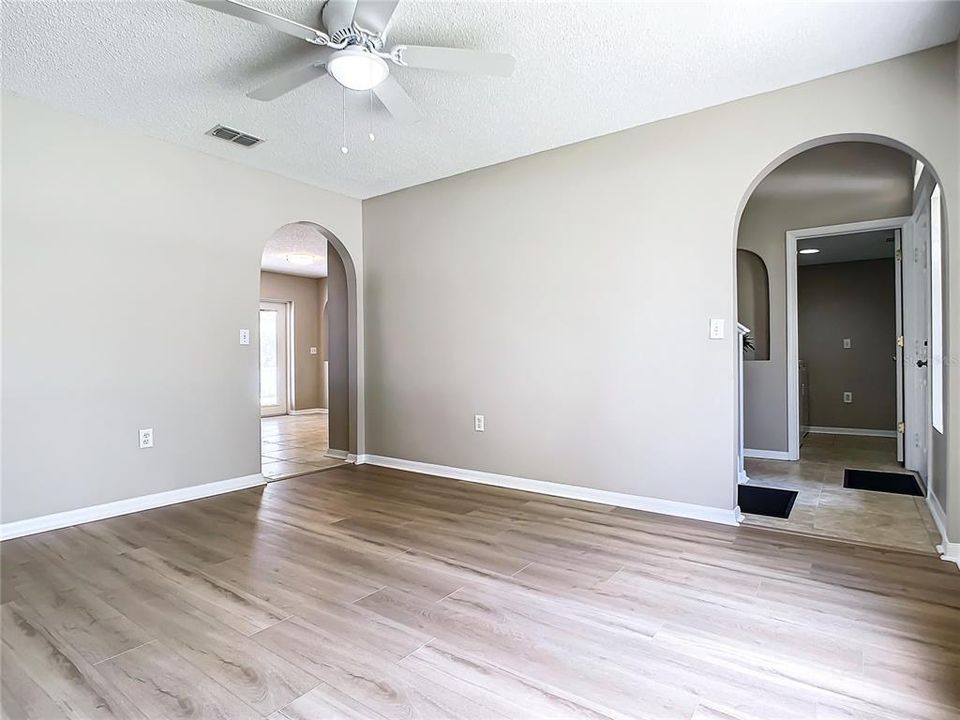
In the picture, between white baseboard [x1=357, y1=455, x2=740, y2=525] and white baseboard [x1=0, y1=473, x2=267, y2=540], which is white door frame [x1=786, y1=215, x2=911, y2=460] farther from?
white baseboard [x1=0, y1=473, x2=267, y2=540]

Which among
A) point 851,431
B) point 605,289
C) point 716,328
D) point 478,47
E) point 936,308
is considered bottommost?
point 851,431

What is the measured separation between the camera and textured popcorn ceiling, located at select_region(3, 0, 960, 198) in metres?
2.19

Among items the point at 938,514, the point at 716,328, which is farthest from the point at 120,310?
the point at 938,514

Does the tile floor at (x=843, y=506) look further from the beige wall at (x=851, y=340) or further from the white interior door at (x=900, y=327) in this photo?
the beige wall at (x=851, y=340)

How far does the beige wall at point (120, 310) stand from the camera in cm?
293

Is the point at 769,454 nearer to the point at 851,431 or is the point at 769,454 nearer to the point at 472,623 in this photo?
the point at 851,431

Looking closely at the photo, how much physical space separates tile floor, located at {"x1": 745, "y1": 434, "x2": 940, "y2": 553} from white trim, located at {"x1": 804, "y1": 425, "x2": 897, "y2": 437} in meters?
1.55

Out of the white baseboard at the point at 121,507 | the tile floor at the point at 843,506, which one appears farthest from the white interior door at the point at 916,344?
the white baseboard at the point at 121,507

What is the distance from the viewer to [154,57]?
2504 mm

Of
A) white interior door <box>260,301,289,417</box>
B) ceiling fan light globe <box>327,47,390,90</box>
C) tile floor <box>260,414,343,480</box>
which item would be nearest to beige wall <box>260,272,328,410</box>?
white interior door <box>260,301,289,417</box>

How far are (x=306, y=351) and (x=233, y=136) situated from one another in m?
6.31

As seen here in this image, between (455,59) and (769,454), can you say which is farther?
(769,454)

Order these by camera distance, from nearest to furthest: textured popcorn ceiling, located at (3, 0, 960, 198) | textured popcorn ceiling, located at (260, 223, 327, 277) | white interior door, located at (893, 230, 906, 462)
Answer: textured popcorn ceiling, located at (3, 0, 960, 198), white interior door, located at (893, 230, 906, 462), textured popcorn ceiling, located at (260, 223, 327, 277)

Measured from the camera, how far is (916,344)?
414 centimetres
